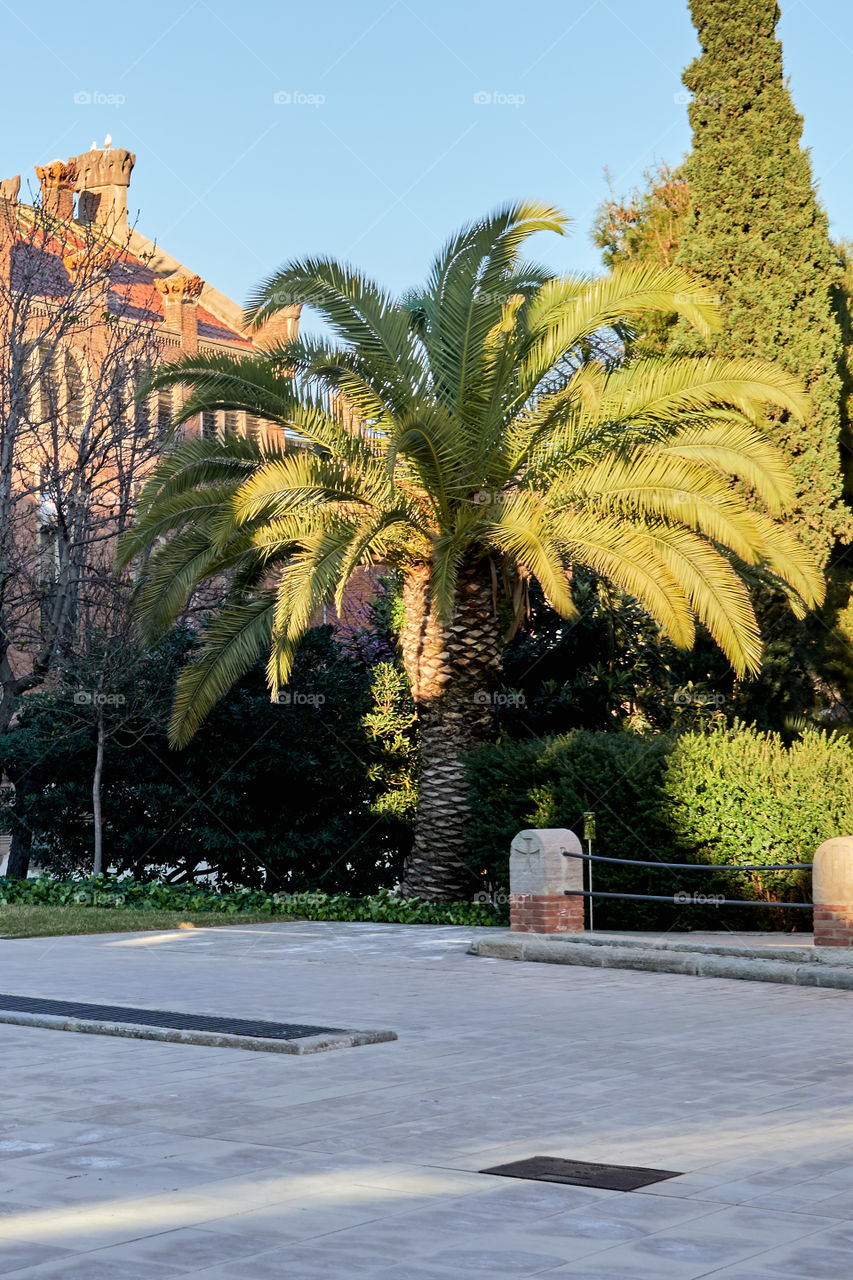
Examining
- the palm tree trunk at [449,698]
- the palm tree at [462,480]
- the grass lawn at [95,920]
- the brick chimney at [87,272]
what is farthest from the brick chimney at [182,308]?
the grass lawn at [95,920]

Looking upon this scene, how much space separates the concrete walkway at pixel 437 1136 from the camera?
481 cm

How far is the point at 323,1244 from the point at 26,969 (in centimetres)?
800

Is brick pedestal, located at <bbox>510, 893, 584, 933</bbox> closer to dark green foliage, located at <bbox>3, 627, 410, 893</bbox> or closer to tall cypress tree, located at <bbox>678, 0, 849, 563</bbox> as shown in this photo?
dark green foliage, located at <bbox>3, 627, 410, 893</bbox>

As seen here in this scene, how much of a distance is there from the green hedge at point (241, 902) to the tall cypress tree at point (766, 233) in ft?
22.0

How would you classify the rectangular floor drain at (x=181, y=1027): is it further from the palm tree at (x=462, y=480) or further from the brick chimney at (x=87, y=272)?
the brick chimney at (x=87, y=272)

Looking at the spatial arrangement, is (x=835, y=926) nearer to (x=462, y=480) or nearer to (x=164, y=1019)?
(x=164, y=1019)

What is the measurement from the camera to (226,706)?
69.7 feet

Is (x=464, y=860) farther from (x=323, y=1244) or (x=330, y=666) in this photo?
(x=323, y=1244)

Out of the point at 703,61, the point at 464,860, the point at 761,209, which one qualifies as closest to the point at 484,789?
the point at 464,860

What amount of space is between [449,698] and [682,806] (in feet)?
10.4

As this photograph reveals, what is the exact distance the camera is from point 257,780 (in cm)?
2159

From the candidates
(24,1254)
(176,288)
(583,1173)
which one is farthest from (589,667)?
(176,288)

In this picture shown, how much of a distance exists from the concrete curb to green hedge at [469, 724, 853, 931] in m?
7.79

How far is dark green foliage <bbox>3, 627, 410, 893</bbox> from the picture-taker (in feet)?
69.4
